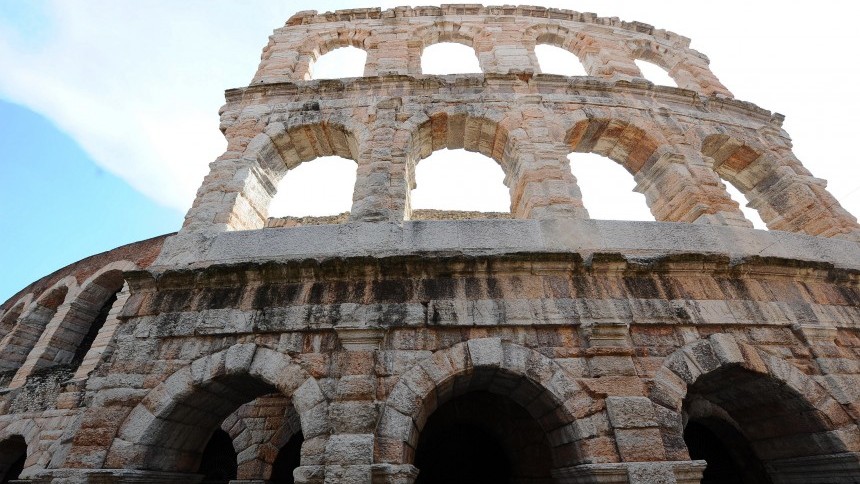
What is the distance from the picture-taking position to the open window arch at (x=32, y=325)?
9.46 meters

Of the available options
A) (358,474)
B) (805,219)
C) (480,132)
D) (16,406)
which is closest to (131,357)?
(358,474)

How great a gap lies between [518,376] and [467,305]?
827 millimetres

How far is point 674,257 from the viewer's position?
4.26 meters

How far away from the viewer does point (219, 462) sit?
616cm

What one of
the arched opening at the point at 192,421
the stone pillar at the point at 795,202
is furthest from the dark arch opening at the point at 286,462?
the stone pillar at the point at 795,202

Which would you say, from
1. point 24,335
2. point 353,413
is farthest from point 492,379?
point 24,335

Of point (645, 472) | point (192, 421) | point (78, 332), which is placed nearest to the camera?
point (645, 472)

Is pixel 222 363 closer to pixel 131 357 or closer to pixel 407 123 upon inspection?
pixel 131 357

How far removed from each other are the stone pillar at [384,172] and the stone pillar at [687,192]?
12.9ft

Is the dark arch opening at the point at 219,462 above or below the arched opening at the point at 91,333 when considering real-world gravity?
below

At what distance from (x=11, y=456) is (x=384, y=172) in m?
10.0

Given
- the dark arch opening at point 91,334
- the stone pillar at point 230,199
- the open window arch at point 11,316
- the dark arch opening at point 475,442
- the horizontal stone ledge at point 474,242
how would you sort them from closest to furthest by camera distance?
the horizontal stone ledge at point 474,242 → the stone pillar at point 230,199 → the dark arch opening at point 475,442 → the dark arch opening at point 91,334 → the open window arch at point 11,316

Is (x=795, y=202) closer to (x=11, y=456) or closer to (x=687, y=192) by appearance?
(x=687, y=192)

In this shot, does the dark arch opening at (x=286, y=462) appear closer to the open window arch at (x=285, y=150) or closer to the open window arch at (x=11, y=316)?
the open window arch at (x=285, y=150)
